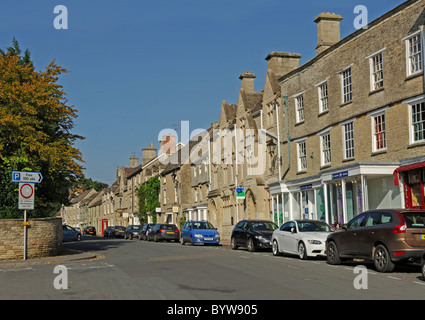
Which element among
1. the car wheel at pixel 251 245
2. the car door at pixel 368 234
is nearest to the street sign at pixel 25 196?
the car wheel at pixel 251 245

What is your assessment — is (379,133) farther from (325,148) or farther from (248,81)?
(248,81)

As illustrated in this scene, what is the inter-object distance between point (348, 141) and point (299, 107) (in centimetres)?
623

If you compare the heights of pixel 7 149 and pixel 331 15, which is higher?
pixel 331 15

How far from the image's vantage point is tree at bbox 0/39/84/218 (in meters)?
22.2

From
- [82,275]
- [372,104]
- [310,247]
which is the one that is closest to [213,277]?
[82,275]

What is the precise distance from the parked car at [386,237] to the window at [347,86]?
12.6 meters

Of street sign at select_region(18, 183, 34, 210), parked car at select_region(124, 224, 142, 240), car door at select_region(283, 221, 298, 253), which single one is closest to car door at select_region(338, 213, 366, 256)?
car door at select_region(283, 221, 298, 253)

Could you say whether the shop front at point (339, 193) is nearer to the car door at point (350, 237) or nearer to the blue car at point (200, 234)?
the blue car at point (200, 234)

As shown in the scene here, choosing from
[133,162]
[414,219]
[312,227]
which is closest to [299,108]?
[312,227]

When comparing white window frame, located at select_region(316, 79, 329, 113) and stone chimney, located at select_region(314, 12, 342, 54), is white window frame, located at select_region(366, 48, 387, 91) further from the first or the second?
stone chimney, located at select_region(314, 12, 342, 54)

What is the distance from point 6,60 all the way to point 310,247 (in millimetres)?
16000

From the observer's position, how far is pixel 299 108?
1298 inches
